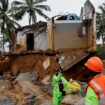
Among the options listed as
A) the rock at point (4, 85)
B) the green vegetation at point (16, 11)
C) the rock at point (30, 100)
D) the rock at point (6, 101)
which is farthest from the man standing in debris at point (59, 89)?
the green vegetation at point (16, 11)

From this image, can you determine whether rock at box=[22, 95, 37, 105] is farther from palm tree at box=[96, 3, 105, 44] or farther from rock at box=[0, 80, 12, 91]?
palm tree at box=[96, 3, 105, 44]

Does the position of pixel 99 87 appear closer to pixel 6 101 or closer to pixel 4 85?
pixel 6 101

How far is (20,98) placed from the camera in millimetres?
17297

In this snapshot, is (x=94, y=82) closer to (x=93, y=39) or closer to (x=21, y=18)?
(x=93, y=39)

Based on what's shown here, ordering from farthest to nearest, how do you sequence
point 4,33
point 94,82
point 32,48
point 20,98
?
point 4,33 → point 32,48 → point 20,98 → point 94,82

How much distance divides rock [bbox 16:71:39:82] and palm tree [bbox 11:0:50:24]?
120 feet

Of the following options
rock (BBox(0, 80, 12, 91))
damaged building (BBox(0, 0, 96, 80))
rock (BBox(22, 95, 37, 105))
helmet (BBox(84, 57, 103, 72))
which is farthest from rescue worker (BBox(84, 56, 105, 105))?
rock (BBox(0, 80, 12, 91))

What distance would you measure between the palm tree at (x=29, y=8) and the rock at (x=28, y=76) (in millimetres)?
36501

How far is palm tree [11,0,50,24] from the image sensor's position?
2281 inches

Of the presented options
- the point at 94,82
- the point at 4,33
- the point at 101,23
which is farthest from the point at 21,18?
the point at 94,82

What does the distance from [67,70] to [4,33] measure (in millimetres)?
38042

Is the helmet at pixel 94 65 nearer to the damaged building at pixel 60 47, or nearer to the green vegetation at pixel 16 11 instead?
the damaged building at pixel 60 47

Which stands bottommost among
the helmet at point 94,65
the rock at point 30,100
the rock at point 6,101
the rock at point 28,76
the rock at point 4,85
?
the rock at point 6,101

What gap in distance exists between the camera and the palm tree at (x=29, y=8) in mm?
57950
